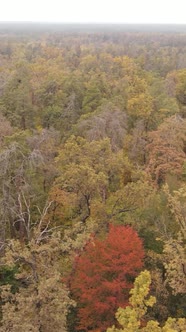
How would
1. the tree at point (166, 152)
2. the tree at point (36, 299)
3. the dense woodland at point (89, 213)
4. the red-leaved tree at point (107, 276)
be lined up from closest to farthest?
the tree at point (36, 299) < the dense woodland at point (89, 213) < the red-leaved tree at point (107, 276) < the tree at point (166, 152)

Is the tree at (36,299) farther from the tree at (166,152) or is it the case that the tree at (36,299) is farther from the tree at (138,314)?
the tree at (166,152)

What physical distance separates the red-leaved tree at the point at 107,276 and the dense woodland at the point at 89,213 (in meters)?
0.05

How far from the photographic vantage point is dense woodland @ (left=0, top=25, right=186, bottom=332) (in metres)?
15.7

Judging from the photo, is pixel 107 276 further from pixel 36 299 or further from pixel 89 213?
pixel 89 213

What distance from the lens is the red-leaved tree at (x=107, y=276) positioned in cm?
1827

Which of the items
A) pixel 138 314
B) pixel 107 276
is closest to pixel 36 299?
pixel 138 314

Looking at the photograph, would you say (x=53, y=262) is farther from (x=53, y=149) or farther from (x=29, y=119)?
(x=29, y=119)

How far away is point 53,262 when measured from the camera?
18.2m

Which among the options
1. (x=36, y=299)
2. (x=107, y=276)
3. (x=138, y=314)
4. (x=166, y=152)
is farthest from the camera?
(x=166, y=152)

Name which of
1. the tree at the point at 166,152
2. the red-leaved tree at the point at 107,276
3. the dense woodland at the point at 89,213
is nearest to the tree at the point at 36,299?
the dense woodland at the point at 89,213

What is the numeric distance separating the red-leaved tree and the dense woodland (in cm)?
5

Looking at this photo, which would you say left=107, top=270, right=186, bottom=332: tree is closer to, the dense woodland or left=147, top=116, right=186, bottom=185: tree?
the dense woodland

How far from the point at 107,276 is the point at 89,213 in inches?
281

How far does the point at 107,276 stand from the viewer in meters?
18.9
